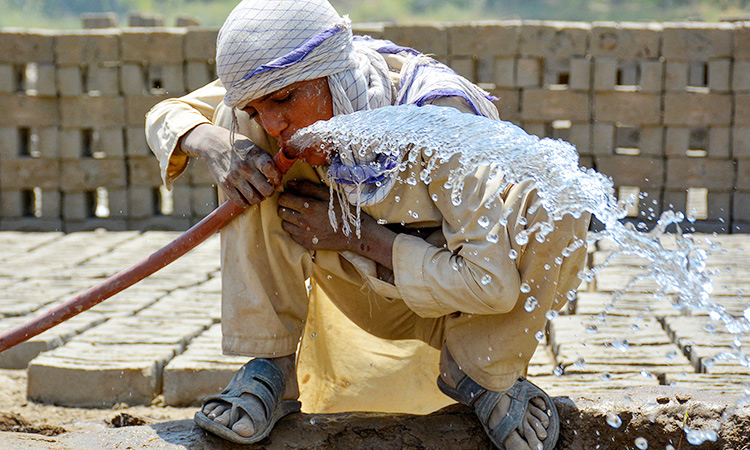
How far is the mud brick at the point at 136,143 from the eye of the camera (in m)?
7.27

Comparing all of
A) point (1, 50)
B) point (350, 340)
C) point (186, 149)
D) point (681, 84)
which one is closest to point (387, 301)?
point (350, 340)

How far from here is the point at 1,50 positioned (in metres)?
7.20

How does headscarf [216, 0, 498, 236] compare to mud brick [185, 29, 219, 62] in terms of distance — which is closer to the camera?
headscarf [216, 0, 498, 236]

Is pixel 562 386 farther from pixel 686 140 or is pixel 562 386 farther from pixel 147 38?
pixel 147 38

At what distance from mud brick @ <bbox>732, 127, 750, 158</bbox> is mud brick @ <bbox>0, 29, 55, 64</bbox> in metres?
5.72

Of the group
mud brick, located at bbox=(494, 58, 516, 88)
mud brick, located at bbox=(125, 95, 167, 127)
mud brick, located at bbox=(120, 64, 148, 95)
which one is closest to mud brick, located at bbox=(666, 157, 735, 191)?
mud brick, located at bbox=(494, 58, 516, 88)

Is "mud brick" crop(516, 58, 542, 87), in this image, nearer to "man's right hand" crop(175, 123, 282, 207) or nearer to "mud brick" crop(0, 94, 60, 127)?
"mud brick" crop(0, 94, 60, 127)

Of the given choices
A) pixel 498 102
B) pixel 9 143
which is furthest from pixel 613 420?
pixel 9 143

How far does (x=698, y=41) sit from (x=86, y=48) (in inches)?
199

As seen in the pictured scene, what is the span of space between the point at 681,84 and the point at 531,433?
522 cm

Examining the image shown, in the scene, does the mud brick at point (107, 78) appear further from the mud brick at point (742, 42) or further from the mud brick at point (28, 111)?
the mud brick at point (742, 42)

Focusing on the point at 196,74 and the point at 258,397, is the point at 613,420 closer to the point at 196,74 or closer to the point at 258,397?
the point at 258,397

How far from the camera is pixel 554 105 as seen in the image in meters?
7.06

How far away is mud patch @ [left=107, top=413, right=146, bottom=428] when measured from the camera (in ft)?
9.55
